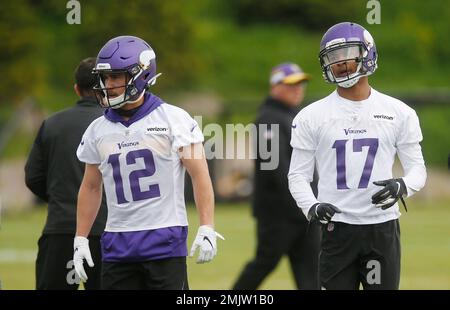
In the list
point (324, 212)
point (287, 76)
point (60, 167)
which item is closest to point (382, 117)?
point (324, 212)

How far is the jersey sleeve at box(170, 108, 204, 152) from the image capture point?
602 cm

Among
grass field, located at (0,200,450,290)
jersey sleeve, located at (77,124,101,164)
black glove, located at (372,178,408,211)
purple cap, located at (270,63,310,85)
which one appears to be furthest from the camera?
grass field, located at (0,200,450,290)

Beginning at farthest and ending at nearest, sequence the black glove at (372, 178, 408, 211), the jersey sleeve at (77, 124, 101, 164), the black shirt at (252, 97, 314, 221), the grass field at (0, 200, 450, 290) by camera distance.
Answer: the grass field at (0, 200, 450, 290) < the black shirt at (252, 97, 314, 221) < the jersey sleeve at (77, 124, 101, 164) < the black glove at (372, 178, 408, 211)

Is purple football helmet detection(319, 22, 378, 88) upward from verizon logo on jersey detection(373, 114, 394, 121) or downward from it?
upward

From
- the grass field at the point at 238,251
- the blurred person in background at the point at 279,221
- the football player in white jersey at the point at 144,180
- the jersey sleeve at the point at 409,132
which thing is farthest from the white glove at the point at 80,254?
the grass field at the point at 238,251

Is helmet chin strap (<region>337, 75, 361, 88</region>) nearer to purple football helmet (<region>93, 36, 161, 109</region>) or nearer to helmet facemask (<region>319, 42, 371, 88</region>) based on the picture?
helmet facemask (<region>319, 42, 371, 88</region>)

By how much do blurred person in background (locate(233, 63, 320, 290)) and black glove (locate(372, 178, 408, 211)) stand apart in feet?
9.41

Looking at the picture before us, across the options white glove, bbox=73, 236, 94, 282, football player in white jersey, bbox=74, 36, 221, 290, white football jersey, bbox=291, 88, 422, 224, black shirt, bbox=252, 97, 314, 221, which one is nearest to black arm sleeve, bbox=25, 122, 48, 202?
white glove, bbox=73, 236, 94, 282

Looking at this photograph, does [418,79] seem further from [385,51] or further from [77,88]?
[77,88]

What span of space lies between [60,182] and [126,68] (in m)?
1.60

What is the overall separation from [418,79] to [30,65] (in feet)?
48.0

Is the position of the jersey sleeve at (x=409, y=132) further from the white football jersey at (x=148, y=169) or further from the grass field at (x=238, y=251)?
the grass field at (x=238, y=251)

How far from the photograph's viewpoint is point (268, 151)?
31.2 feet

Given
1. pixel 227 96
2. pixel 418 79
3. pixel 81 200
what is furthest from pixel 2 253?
pixel 418 79
